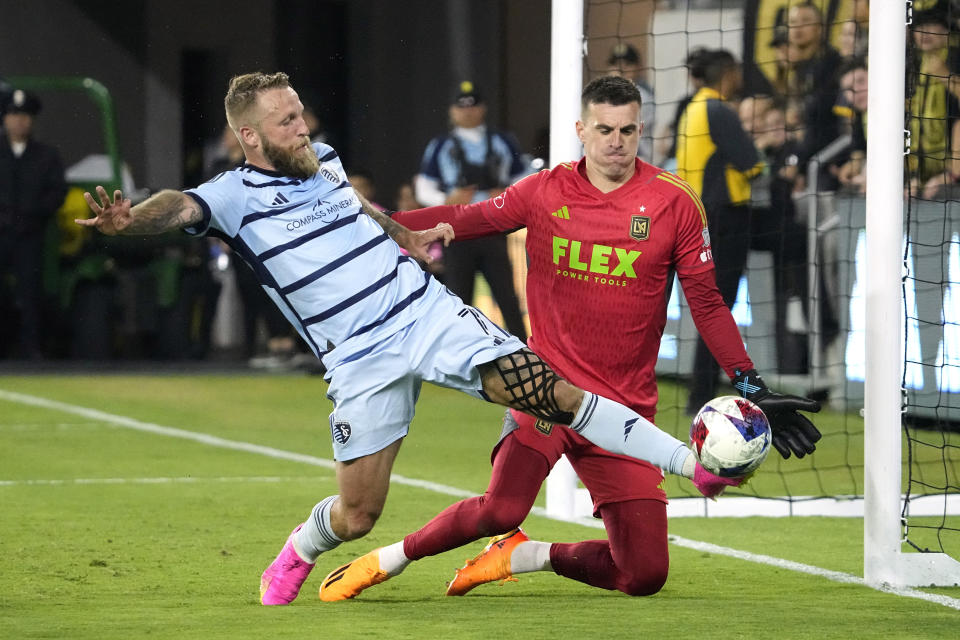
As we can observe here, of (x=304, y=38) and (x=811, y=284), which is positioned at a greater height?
(x=304, y=38)

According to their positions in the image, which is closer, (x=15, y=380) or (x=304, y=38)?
(x=15, y=380)

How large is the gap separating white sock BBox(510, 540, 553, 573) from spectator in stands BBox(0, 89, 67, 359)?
32.1ft

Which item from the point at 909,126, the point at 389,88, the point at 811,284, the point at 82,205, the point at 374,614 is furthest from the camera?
the point at 389,88

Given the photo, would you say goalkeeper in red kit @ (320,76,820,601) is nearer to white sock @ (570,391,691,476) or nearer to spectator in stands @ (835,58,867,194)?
white sock @ (570,391,691,476)

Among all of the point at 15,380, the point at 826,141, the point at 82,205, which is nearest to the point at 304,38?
the point at 82,205

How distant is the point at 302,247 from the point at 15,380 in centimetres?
923

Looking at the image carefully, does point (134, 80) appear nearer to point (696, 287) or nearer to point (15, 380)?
point (15, 380)

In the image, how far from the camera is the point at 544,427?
535 centimetres

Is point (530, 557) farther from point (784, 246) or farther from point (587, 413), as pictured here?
point (784, 246)

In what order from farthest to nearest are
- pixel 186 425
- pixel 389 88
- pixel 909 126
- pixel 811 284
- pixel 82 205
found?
pixel 389 88 → pixel 82 205 → pixel 811 284 → pixel 186 425 → pixel 909 126

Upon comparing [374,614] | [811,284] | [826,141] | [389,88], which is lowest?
[374,614]

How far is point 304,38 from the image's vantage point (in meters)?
21.1

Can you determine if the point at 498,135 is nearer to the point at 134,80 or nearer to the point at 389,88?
the point at 389,88

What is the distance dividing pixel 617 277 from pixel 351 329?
89 cm
